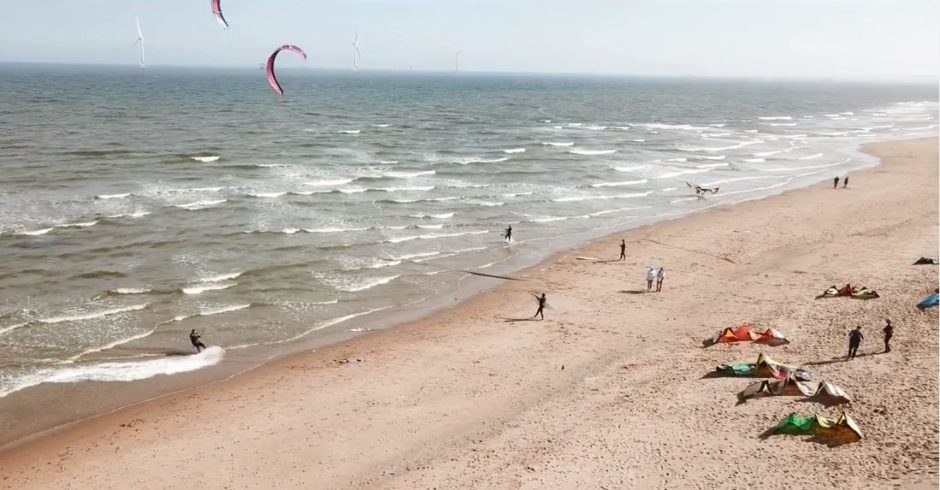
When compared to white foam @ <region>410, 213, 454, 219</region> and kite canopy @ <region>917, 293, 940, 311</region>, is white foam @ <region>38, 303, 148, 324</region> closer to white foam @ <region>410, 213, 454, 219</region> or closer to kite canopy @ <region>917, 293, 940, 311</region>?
white foam @ <region>410, 213, 454, 219</region>

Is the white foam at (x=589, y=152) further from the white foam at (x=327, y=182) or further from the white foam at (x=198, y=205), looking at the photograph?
the white foam at (x=198, y=205)

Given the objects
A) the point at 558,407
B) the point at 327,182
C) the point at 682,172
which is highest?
the point at 682,172

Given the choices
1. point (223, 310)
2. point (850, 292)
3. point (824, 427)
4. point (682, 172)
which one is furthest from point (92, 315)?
point (682, 172)

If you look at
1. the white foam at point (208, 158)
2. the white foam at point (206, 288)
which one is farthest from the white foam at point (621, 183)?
the white foam at point (206, 288)

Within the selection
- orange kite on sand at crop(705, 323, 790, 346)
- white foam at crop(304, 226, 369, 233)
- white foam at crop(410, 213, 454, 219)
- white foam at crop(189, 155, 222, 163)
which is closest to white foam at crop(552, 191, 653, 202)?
white foam at crop(410, 213, 454, 219)

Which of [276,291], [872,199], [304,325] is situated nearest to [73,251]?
[276,291]

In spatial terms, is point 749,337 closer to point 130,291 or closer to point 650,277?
point 650,277

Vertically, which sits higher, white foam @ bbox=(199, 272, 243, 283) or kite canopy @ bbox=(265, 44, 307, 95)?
kite canopy @ bbox=(265, 44, 307, 95)
